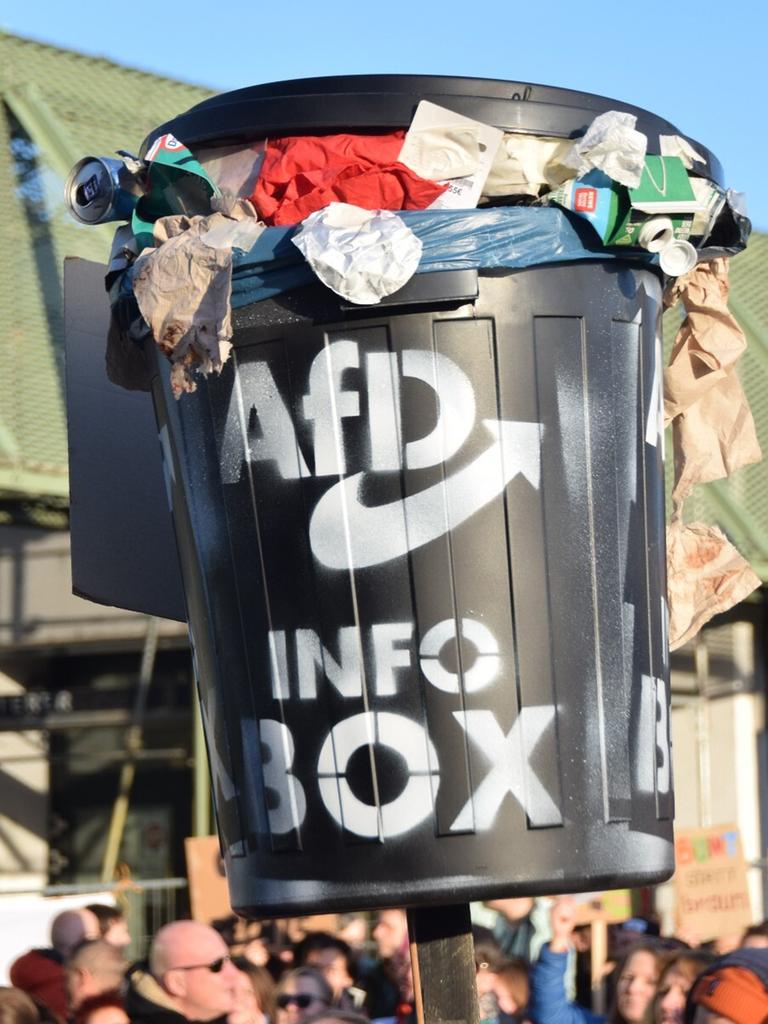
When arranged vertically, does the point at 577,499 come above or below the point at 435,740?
above

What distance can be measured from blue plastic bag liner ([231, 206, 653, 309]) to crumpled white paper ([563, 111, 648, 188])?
80mm

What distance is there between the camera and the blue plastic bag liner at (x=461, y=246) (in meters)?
2.14

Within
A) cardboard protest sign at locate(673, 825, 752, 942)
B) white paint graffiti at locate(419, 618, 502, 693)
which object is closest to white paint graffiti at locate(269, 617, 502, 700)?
white paint graffiti at locate(419, 618, 502, 693)

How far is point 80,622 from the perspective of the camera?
11406 mm

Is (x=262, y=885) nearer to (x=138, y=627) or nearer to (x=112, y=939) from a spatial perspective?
(x=112, y=939)

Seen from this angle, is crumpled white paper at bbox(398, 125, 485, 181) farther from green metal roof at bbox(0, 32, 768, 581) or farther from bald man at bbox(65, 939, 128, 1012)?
green metal roof at bbox(0, 32, 768, 581)

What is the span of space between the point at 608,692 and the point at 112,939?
344 cm

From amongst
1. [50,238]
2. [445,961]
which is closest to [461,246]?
[445,961]

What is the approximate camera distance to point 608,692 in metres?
2.19

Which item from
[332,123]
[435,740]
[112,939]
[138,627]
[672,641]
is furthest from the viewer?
[138,627]

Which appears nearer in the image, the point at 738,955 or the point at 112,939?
the point at 738,955

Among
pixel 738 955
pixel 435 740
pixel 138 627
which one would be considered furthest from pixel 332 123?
pixel 138 627

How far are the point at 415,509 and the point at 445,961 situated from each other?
635 millimetres

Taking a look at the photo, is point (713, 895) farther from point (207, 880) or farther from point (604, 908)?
point (207, 880)
